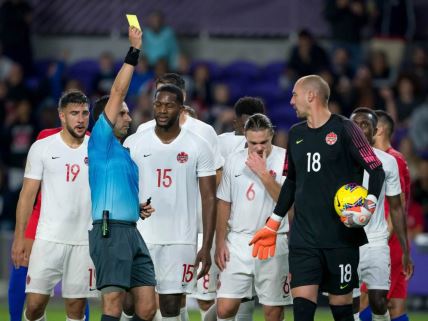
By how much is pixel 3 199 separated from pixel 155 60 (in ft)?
13.5

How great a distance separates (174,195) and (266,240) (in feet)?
3.31

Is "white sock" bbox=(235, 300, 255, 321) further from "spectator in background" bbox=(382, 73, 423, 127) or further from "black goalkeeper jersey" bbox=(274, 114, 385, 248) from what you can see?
"spectator in background" bbox=(382, 73, 423, 127)

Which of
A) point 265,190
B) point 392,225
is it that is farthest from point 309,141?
point 392,225

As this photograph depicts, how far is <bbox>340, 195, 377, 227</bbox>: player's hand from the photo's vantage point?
969 centimetres

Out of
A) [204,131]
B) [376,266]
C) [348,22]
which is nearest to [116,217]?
[204,131]

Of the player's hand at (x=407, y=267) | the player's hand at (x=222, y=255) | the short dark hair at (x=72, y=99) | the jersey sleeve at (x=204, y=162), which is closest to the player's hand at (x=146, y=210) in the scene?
the jersey sleeve at (x=204, y=162)

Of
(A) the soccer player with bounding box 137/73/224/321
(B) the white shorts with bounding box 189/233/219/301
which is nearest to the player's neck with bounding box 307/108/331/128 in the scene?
(A) the soccer player with bounding box 137/73/224/321

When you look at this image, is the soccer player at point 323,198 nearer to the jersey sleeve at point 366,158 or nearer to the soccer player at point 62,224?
the jersey sleeve at point 366,158

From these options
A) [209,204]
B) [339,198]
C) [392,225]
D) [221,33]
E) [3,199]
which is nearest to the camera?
[339,198]

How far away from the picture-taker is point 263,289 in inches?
436

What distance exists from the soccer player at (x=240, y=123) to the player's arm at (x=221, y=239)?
0.72 m

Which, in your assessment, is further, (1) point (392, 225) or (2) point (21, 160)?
(2) point (21, 160)

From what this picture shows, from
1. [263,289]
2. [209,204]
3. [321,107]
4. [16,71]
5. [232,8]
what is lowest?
[263,289]

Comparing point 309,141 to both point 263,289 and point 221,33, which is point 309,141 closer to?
point 263,289
